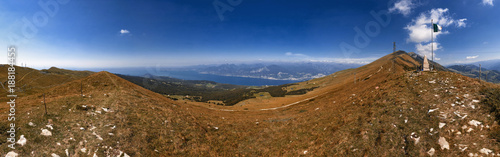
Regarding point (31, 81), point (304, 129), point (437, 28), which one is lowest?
point (304, 129)

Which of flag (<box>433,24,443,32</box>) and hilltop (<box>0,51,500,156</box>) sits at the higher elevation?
flag (<box>433,24,443,32</box>)

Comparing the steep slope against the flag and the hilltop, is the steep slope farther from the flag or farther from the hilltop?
the flag

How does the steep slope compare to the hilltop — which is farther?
the steep slope

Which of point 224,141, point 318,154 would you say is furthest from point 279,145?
point 224,141

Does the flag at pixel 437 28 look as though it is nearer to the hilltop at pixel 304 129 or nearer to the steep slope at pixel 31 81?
the hilltop at pixel 304 129

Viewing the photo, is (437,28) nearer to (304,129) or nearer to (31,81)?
(304,129)

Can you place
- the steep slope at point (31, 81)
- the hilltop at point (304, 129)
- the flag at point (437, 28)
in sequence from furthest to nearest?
1. the steep slope at point (31, 81)
2. the flag at point (437, 28)
3. the hilltop at point (304, 129)

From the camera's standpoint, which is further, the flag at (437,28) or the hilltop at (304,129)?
the flag at (437,28)

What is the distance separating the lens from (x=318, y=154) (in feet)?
41.2

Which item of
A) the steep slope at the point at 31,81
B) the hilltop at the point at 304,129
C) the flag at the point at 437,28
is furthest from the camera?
the steep slope at the point at 31,81

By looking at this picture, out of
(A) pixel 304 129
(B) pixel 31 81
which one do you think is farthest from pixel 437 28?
(B) pixel 31 81

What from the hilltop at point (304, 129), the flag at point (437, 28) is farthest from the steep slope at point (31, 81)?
the flag at point (437, 28)

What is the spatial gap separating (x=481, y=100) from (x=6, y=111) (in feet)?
119

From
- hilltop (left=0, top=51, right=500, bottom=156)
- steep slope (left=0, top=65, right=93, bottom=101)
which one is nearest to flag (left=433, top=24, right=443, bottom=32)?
hilltop (left=0, top=51, right=500, bottom=156)
